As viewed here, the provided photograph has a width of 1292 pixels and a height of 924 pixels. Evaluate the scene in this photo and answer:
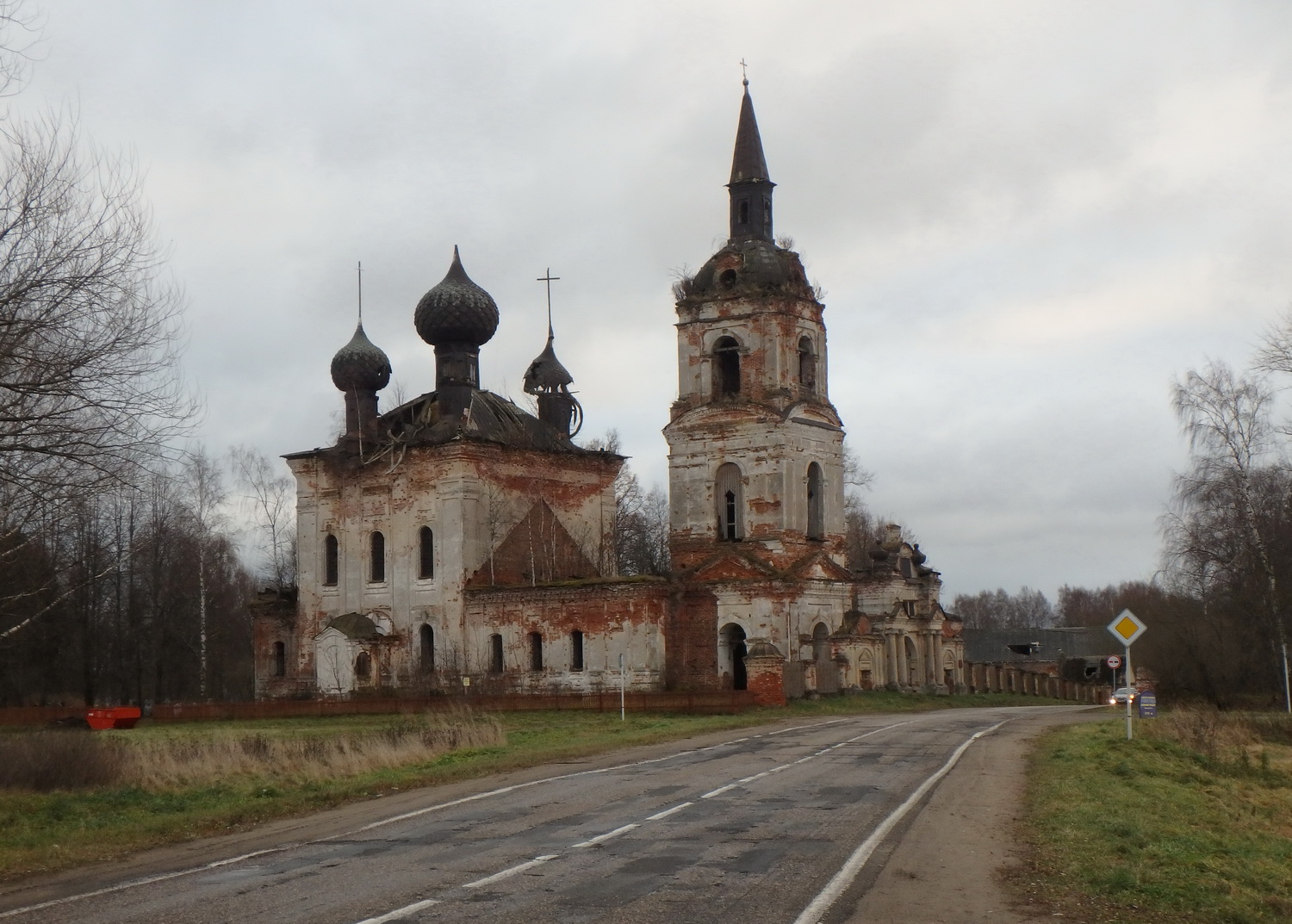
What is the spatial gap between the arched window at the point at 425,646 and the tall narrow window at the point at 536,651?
4.03 m

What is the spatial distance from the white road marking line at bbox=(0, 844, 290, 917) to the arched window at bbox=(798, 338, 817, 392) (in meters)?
34.5

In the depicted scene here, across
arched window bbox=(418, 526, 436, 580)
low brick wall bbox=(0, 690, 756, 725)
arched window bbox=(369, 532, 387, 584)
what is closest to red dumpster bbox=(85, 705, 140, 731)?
low brick wall bbox=(0, 690, 756, 725)

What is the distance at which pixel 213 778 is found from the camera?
2072 centimetres

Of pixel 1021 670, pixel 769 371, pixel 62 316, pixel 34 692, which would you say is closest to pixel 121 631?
pixel 34 692

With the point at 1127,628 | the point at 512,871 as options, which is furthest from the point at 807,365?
the point at 512,871

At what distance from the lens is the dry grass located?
19.1 metres

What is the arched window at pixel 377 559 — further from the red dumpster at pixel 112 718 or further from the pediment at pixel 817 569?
the pediment at pixel 817 569

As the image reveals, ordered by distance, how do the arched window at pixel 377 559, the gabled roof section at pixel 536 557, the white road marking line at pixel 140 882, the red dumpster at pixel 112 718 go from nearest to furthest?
the white road marking line at pixel 140 882, the red dumpster at pixel 112 718, the gabled roof section at pixel 536 557, the arched window at pixel 377 559

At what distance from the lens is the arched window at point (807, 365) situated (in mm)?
46469

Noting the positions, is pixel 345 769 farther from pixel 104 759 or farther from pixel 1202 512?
pixel 1202 512

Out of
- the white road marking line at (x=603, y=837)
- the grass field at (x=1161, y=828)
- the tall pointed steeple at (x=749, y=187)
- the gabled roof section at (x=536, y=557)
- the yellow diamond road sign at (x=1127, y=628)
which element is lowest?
the grass field at (x=1161, y=828)

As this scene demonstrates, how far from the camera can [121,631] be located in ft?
194

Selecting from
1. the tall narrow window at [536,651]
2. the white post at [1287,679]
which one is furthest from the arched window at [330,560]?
the white post at [1287,679]

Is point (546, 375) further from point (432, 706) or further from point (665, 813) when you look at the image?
point (665, 813)
